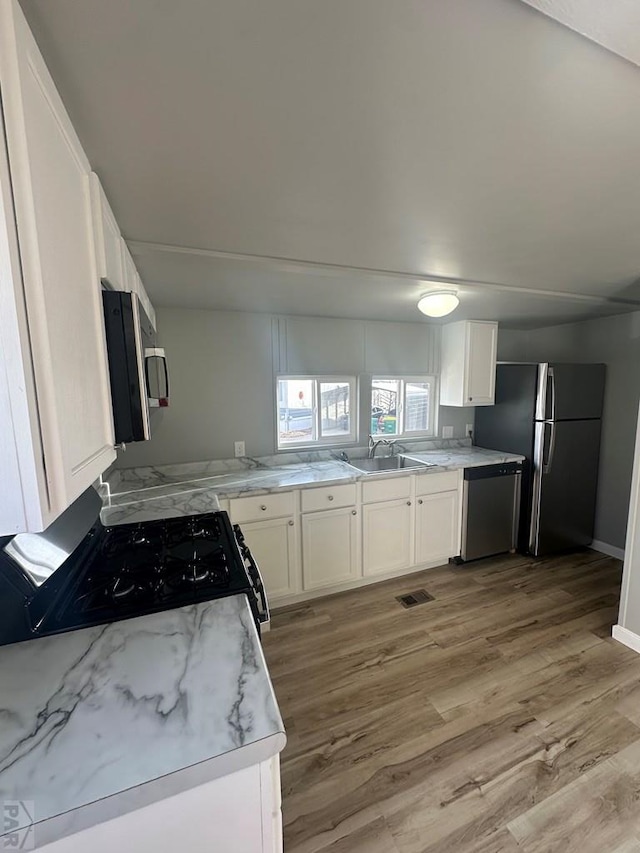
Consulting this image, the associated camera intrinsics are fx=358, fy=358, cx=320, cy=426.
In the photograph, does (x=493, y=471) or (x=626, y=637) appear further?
(x=493, y=471)

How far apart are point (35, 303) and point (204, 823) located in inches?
38.3

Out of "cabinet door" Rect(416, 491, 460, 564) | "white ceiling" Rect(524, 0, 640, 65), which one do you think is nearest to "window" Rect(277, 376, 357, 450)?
"cabinet door" Rect(416, 491, 460, 564)

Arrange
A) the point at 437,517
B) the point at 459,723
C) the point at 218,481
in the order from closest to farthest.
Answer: the point at 459,723 < the point at 218,481 < the point at 437,517

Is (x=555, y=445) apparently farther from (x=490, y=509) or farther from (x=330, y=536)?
(x=330, y=536)

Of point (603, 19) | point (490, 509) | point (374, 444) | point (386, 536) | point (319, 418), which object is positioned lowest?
point (386, 536)

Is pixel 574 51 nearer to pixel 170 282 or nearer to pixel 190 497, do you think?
pixel 170 282

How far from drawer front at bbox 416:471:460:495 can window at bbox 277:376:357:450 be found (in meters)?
0.77

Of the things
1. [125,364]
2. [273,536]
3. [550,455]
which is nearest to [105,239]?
[125,364]

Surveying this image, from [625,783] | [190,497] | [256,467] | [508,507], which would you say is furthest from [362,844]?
[508,507]

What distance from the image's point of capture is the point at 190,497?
2.23m

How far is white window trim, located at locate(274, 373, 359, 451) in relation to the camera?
3109 millimetres

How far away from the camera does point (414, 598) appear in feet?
8.80

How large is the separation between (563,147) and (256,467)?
2599mm

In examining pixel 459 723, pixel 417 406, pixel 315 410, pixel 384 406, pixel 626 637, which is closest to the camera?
pixel 459 723
